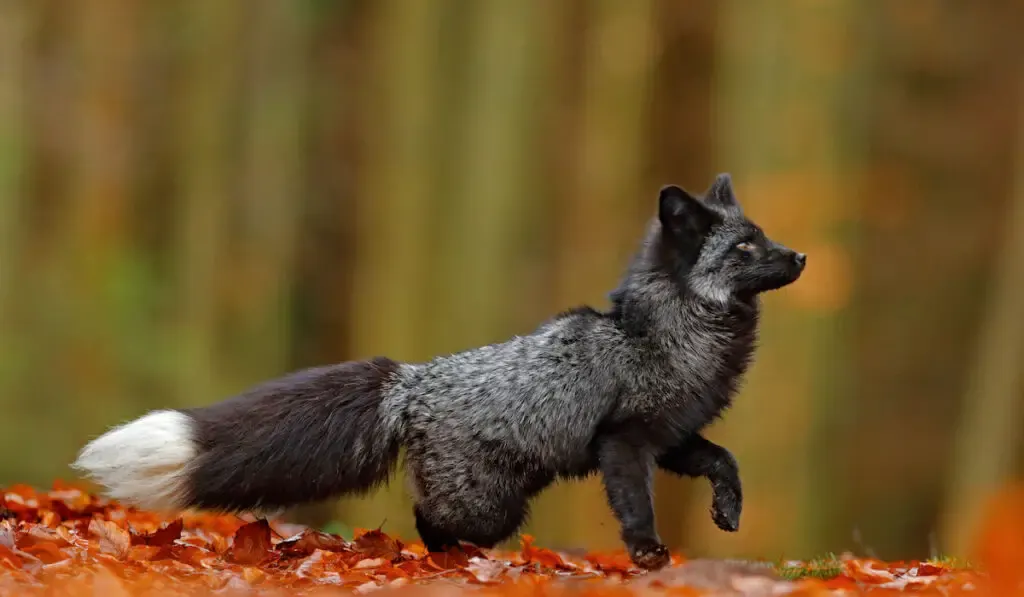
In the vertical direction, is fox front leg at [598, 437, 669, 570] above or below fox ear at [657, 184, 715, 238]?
below

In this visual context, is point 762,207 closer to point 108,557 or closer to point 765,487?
point 765,487

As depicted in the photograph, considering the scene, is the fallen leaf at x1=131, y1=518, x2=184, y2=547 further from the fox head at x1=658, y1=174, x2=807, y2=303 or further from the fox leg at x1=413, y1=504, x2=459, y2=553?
the fox head at x1=658, y1=174, x2=807, y2=303

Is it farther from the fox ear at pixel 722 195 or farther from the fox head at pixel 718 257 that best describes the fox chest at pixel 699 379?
the fox ear at pixel 722 195

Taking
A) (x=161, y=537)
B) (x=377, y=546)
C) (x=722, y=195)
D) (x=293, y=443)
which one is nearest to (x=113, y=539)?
(x=161, y=537)

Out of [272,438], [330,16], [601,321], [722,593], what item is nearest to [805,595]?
[722,593]

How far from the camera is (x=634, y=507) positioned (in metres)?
6.64

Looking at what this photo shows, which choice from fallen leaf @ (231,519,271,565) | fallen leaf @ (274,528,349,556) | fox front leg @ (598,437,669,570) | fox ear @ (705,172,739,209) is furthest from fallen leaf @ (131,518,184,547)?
fox ear @ (705,172,739,209)

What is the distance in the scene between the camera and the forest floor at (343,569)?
532 cm

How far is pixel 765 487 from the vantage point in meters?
13.3

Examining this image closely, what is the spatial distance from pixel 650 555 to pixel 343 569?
1.64 metres

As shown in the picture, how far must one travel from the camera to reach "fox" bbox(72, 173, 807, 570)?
657cm

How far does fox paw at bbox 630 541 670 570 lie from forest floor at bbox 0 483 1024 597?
9 cm

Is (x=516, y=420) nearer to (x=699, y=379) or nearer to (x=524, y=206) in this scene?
(x=699, y=379)

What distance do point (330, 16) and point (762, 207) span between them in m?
6.70
